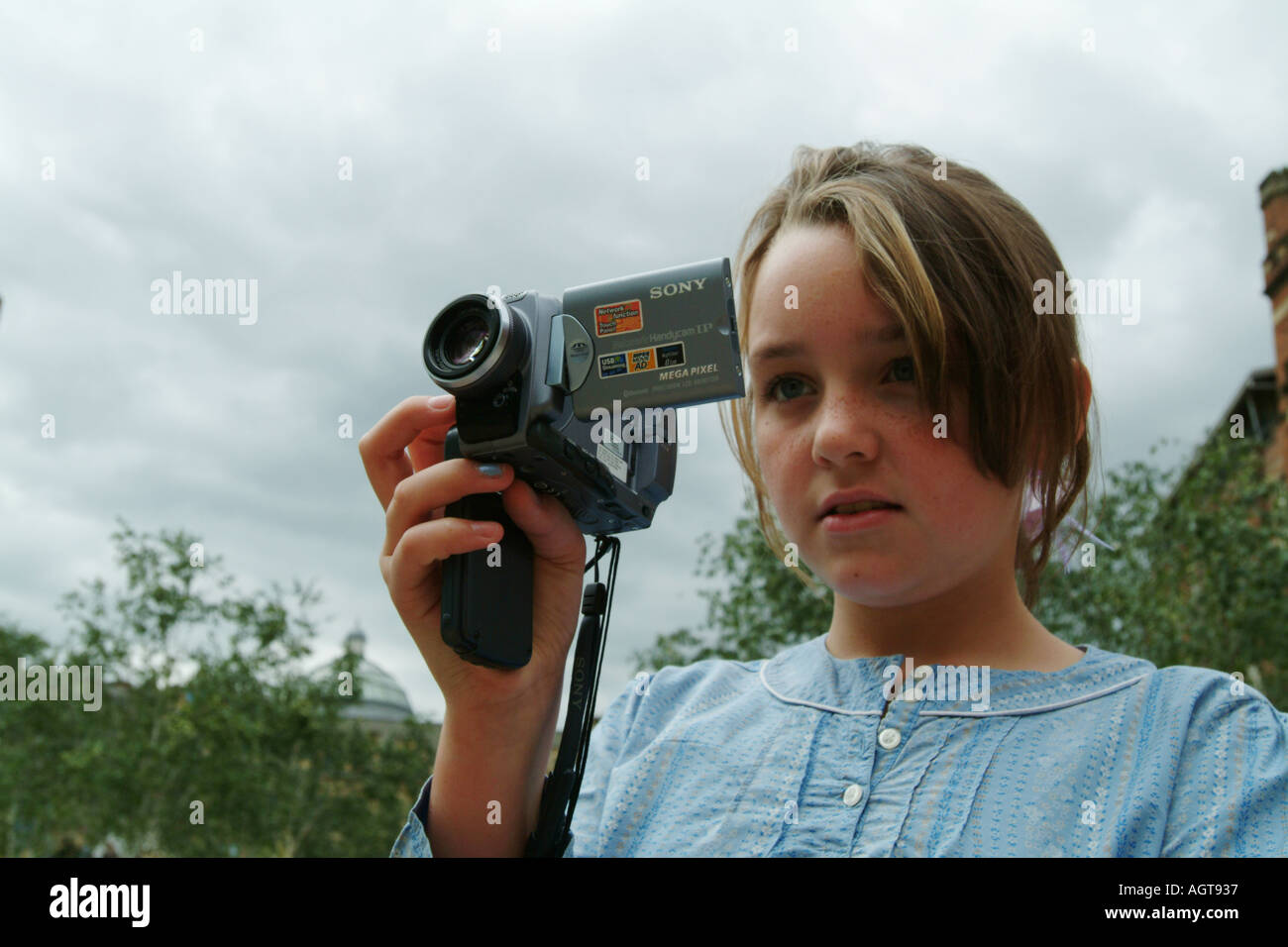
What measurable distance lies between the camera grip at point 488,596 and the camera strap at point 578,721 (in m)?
0.12

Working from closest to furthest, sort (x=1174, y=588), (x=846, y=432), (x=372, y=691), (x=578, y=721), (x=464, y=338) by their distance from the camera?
(x=846, y=432) < (x=464, y=338) < (x=578, y=721) < (x=1174, y=588) < (x=372, y=691)

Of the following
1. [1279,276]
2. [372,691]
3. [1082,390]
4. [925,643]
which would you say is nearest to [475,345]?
[925,643]

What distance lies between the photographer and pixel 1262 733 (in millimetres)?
1468

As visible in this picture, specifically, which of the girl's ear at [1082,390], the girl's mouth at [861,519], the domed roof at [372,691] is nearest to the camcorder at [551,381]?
the girl's mouth at [861,519]

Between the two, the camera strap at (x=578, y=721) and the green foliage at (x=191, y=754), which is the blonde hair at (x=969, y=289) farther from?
the green foliage at (x=191, y=754)

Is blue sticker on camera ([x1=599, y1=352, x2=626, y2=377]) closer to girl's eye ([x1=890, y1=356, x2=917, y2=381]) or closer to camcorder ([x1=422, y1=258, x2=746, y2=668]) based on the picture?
camcorder ([x1=422, y1=258, x2=746, y2=668])

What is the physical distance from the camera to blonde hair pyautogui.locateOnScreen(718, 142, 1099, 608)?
1615 millimetres

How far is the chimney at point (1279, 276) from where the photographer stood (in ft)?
103

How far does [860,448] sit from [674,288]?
362mm

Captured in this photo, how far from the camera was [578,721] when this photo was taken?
177 cm

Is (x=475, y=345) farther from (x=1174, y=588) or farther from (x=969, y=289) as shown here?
(x=1174, y=588)
